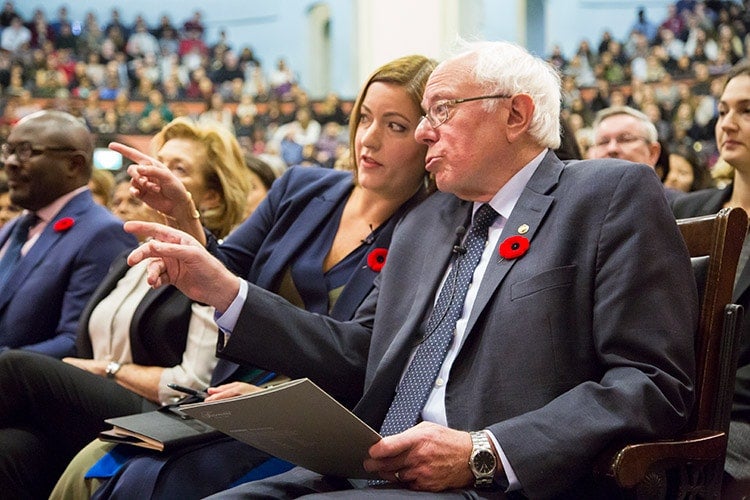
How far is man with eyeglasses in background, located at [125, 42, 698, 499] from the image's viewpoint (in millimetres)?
1592

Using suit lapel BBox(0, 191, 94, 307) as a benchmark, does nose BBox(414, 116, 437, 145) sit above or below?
above

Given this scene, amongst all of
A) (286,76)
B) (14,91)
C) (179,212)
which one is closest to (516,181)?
(179,212)

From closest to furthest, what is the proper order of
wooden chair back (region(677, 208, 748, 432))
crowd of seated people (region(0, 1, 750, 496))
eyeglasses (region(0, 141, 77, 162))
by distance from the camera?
1. wooden chair back (region(677, 208, 748, 432))
2. eyeglasses (region(0, 141, 77, 162))
3. crowd of seated people (region(0, 1, 750, 496))

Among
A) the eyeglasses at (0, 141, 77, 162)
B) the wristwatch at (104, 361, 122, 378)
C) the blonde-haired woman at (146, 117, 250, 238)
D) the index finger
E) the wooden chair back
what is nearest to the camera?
the wooden chair back

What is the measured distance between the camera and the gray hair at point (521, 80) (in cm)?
196

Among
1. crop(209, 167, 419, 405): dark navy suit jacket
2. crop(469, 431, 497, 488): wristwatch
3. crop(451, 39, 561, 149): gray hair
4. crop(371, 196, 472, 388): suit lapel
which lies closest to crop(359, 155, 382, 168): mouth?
crop(209, 167, 419, 405): dark navy suit jacket

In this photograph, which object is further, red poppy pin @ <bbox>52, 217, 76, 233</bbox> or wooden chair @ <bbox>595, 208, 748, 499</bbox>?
red poppy pin @ <bbox>52, 217, 76, 233</bbox>

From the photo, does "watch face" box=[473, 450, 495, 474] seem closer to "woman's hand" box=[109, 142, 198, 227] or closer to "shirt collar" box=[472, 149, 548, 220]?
"shirt collar" box=[472, 149, 548, 220]

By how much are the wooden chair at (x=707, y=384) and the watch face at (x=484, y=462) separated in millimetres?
186

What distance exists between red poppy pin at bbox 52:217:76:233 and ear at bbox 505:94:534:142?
188 cm

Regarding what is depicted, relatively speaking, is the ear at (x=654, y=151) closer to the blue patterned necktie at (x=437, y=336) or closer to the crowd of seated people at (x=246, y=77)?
the blue patterned necktie at (x=437, y=336)

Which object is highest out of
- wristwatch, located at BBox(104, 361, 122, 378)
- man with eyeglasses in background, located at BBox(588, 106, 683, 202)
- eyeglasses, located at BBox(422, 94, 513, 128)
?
eyeglasses, located at BBox(422, 94, 513, 128)

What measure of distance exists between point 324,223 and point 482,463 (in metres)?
1.09

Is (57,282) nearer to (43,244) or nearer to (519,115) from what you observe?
(43,244)
